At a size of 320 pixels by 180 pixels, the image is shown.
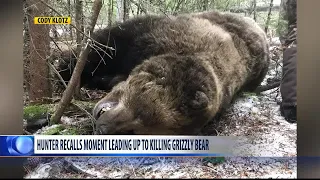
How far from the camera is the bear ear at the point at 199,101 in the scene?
4.94 m

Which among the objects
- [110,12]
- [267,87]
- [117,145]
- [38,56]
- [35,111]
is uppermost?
[110,12]

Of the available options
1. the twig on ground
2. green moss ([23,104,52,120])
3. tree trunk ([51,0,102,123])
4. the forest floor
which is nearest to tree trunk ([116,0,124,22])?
tree trunk ([51,0,102,123])

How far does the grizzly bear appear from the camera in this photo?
16.2 ft

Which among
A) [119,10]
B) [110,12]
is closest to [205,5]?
[119,10]

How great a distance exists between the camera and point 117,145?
17.0 feet

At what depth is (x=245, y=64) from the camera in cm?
568

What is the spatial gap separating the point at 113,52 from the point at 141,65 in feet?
1.47

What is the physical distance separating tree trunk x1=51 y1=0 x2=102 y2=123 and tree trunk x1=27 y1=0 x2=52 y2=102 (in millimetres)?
194

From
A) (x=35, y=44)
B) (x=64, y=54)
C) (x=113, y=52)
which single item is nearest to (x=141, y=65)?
(x=113, y=52)

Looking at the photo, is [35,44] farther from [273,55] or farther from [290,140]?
[290,140]

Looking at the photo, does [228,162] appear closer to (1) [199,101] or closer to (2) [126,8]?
(1) [199,101]

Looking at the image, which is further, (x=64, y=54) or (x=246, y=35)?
(x=246, y=35)

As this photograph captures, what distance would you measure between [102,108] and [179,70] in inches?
35.4

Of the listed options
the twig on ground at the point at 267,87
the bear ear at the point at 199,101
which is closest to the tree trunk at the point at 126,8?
the bear ear at the point at 199,101
